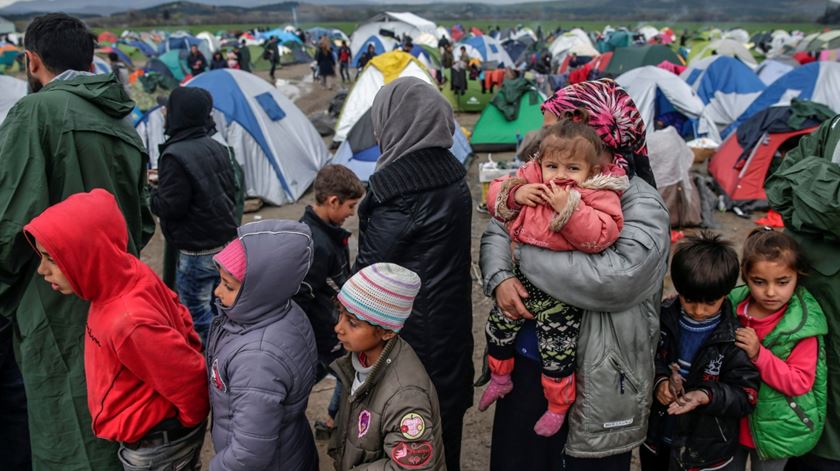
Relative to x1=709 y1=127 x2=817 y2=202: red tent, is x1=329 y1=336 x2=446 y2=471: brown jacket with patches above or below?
above

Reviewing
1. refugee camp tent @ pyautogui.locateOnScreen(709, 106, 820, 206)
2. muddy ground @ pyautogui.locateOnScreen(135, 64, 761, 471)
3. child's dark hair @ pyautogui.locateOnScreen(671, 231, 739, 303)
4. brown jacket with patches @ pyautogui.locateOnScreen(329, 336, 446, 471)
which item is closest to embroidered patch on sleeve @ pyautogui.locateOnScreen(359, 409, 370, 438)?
brown jacket with patches @ pyautogui.locateOnScreen(329, 336, 446, 471)

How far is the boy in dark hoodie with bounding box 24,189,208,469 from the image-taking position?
5.62 ft

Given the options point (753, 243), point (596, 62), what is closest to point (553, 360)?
point (753, 243)

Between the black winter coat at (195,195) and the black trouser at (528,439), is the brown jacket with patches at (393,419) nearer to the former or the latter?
the black trouser at (528,439)

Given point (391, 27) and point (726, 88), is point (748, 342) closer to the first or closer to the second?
point (726, 88)

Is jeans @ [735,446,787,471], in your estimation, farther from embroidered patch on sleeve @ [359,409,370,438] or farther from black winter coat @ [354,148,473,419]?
embroidered patch on sleeve @ [359,409,370,438]

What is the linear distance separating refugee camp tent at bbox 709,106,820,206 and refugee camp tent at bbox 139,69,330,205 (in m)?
6.33

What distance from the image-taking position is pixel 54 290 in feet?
6.35

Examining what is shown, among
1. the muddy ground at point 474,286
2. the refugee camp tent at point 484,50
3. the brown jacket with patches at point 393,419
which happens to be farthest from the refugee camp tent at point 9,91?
the refugee camp tent at point 484,50

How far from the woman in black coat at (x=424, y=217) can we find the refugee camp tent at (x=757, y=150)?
6758 millimetres

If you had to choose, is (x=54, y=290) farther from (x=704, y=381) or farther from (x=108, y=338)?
(x=704, y=381)

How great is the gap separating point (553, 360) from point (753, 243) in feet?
2.96

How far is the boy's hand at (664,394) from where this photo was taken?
194cm

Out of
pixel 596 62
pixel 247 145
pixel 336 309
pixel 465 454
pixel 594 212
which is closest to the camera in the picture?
pixel 594 212
